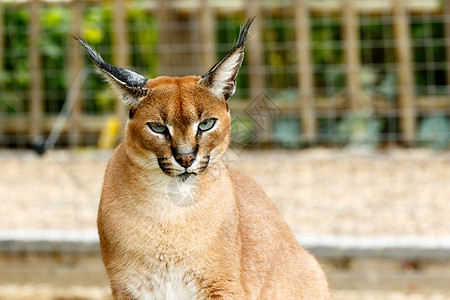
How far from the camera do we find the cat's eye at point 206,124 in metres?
2.49

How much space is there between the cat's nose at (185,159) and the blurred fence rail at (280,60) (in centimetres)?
512

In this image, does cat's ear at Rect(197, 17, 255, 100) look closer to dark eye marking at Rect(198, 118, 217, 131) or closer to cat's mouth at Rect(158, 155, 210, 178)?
dark eye marking at Rect(198, 118, 217, 131)

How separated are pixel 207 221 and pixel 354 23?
18.7 ft

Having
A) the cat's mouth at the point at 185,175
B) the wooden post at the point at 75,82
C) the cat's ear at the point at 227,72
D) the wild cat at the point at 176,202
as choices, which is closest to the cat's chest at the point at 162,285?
Result: the wild cat at the point at 176,202

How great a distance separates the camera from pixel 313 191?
6.61 metres

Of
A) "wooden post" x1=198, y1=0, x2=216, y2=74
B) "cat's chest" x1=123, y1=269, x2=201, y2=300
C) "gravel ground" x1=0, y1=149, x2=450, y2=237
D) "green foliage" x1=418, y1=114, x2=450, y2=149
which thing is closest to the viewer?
"cat's chest" x1=123, y1=269, x2=201, y2=300

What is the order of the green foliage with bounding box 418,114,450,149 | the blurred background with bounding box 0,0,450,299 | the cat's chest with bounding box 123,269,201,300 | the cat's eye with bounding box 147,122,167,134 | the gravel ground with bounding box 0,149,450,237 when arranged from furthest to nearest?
the green foliage with bounding box 418,114,450,149 → the gravel ground with bounding box 0,149,450,237 → the blurred background with bounding box 0,0,450,299 → the cat's chest with bounding box 123,269,201,300 → the cat's eye with bounding box 147,122,167,134

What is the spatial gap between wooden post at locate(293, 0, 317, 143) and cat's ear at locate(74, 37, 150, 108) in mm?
5185

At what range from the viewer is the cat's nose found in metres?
2.42

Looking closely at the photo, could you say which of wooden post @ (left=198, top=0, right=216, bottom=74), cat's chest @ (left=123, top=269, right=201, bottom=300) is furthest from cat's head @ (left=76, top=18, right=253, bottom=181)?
wooden post @ (left=198, top=0, right=216, bottom=74)

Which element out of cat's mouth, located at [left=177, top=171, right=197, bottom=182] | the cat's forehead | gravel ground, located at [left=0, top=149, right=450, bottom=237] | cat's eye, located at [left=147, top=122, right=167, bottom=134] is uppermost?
the cat's forehead

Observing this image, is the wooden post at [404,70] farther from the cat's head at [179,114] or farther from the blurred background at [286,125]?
the cat's head at [179,114]

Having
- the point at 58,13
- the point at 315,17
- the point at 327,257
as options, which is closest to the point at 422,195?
the point at 327,257

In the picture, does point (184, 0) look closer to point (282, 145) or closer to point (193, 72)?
point (193, 72)
